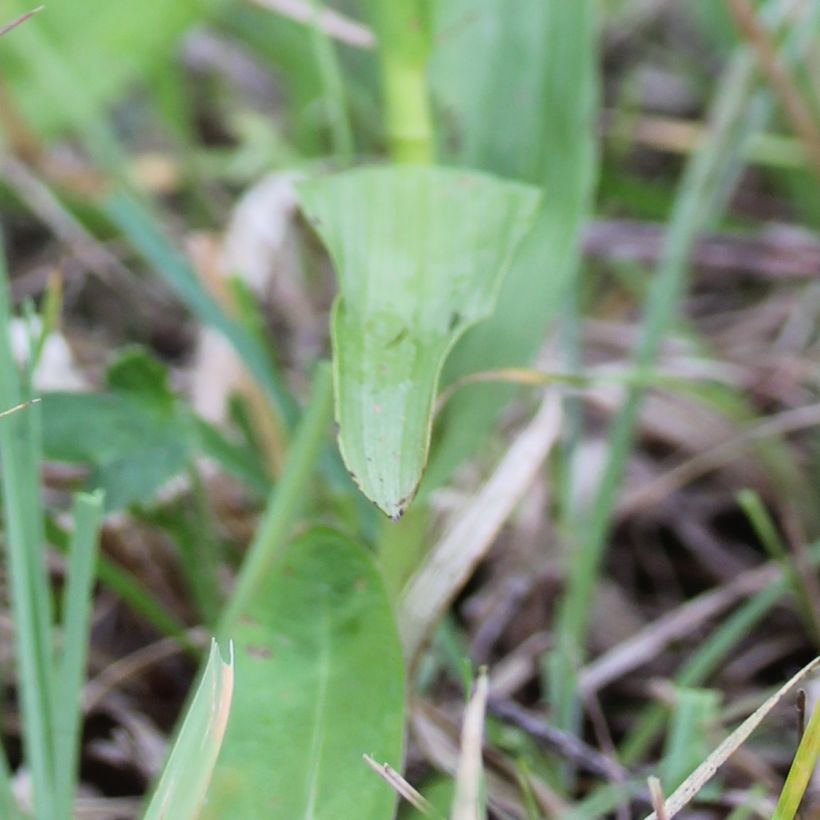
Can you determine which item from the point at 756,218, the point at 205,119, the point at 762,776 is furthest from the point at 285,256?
the point at 762,776

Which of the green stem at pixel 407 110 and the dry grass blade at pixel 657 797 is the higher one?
the green stem at pixel 407 110

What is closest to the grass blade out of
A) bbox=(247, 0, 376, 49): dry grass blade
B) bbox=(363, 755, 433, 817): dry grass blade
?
bbox=(363, 755, 433, 817): dry grass blade

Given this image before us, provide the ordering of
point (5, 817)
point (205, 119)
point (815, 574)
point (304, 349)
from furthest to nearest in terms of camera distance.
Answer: point (205, 119) → point (304, 349) → point (815, 574) → point (5, 817)

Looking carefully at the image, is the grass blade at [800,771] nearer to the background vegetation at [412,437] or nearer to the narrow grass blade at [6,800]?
the background vegetation at [412,437]

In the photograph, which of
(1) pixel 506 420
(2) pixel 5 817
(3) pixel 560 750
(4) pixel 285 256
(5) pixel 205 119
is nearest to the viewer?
(2) pixel 5 817

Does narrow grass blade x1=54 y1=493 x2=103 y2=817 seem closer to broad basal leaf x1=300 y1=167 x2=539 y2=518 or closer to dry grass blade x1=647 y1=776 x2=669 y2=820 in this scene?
broad basal leaf x1=300 y1=167 x2=539 y2=518

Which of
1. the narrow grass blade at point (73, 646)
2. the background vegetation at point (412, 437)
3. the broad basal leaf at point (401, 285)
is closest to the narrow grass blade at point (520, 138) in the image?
the background vegetation at point (412, 437)

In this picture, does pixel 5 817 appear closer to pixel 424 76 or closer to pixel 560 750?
pixel 560 750

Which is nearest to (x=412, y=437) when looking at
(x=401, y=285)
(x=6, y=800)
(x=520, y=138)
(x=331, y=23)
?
(x=401, y=285)
